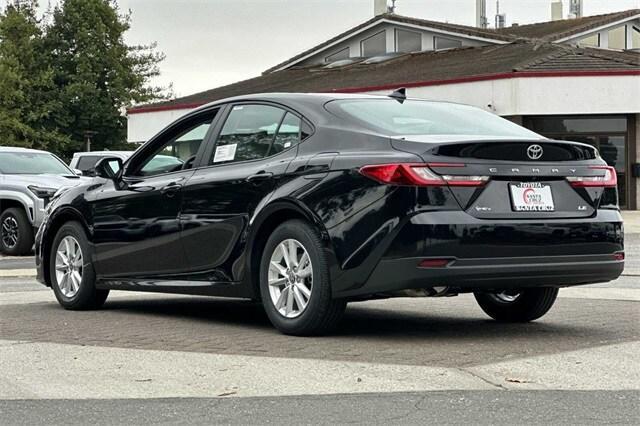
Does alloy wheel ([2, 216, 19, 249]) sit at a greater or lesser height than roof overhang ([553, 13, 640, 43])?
lesser

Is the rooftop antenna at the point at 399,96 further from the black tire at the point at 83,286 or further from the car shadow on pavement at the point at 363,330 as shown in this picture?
the black tire at the point at 83,286

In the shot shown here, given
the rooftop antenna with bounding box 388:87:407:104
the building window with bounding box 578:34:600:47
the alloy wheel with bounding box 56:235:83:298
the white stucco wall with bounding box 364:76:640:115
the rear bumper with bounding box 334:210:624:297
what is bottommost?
the alloy wheel with bounding box 56:235:83:298

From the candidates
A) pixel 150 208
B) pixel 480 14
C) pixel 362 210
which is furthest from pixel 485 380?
pixel 480 14

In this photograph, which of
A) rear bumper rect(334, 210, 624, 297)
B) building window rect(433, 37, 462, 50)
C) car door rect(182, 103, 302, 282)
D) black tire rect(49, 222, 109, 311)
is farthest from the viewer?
building window rect(433, 37, 462, 50)

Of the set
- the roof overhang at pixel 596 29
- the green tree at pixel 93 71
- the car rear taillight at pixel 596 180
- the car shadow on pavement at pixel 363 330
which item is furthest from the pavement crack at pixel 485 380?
the green tree at pixel 93 71

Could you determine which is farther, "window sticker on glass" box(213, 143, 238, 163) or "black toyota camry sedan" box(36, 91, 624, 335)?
"window sticker on glass" box(213, 143, 238, 163)

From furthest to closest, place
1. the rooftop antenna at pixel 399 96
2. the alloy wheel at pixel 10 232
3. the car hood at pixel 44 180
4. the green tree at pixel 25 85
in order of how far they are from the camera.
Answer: the green tree at pixel 25 85 → the car hood at pixel 44 180 → the alloy wheel at pixel 10 232 → the rooftop antenna at pixel 399 96

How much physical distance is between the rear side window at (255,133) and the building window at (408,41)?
4024 cm

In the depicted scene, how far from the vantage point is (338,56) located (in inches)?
2029

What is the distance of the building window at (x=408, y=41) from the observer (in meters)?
48.2

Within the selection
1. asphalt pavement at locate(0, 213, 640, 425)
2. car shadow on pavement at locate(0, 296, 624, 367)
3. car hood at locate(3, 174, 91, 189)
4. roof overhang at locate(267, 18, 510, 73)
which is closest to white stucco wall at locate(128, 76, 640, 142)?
roof overhang at locate(267, 18, 510, 73)

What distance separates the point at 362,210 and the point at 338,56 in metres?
45.0

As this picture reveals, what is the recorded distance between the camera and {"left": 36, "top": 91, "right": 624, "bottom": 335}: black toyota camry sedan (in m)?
6.97

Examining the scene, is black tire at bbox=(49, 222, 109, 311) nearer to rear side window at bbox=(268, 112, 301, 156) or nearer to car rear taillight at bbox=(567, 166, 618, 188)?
rear side window at bbox=(268, 112, 301, 156)
